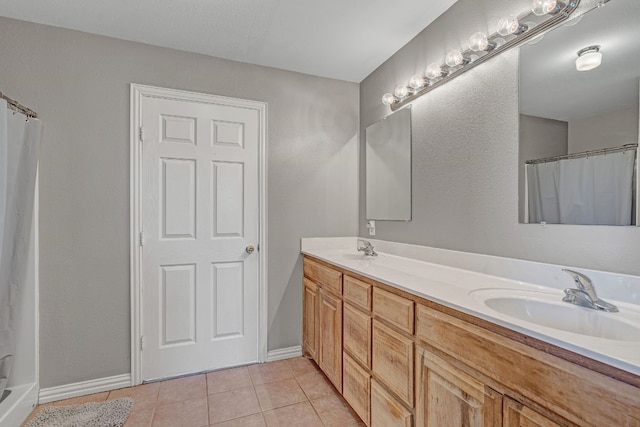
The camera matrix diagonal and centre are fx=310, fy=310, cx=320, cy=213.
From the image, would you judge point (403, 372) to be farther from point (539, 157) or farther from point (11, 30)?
point (11, 30)

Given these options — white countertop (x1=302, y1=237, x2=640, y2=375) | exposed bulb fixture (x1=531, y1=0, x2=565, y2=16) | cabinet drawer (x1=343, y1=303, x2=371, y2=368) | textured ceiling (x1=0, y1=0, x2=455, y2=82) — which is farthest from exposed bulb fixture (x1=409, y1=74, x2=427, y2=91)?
cabinet drawer (x1=343, y1=303, x2=371, y2=368)

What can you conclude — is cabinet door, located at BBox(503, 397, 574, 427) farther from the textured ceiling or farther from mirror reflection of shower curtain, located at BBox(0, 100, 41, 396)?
mirror reflection of shower curtain, located at BBox(0, 100, 41, 396)

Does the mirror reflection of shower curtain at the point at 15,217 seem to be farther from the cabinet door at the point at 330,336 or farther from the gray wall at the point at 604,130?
the gray wall at the point at 604,130

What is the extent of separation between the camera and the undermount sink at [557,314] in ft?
3.07

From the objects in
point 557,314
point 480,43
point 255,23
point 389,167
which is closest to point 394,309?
→ point 557,314

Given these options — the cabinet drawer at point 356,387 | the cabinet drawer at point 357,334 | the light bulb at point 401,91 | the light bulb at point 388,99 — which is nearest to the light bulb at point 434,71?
the light bulb at point 401,91

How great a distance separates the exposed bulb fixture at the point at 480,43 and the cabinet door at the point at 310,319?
174cm

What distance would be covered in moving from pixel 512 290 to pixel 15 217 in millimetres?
2518

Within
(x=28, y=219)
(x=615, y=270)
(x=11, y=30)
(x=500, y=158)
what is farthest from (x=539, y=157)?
(x=11, y=30)

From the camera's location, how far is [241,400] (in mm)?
1961

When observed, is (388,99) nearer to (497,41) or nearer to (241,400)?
(497,41)

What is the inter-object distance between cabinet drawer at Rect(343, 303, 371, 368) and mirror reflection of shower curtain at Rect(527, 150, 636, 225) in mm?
930

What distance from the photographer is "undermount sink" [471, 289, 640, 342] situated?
935mm

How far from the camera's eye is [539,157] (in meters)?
1.35
